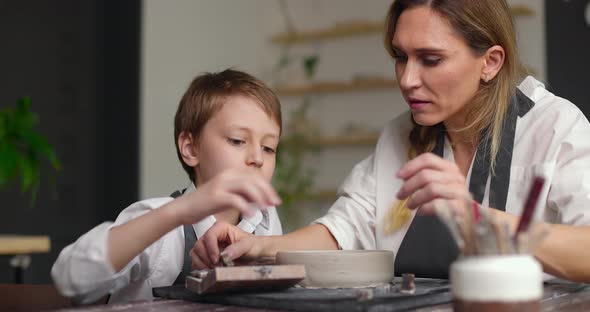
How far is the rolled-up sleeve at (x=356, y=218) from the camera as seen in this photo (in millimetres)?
1914

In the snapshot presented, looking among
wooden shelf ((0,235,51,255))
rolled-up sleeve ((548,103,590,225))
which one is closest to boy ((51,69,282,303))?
rolled-up sleeve ((548,103,590,225))

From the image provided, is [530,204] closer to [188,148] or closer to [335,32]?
[188,148]

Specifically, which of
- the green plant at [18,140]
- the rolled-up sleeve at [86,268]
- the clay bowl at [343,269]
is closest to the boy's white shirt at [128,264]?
the rolled-up sleeve at [86,268]

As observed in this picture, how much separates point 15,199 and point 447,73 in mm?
3039

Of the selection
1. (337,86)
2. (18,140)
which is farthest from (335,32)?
(18,140)

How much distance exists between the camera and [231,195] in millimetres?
1117

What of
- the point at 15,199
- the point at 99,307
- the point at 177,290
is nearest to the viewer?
the point at 99,307

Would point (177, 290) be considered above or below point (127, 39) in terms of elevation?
below

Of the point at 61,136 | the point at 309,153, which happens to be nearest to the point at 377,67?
the point at 309,153

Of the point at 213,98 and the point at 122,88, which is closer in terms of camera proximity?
the point at 213,98

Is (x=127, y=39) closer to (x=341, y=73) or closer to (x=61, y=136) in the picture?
(x=61, y=136)

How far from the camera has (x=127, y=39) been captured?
14.7 feet

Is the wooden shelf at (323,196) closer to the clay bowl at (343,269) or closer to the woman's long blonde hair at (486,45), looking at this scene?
the woman's long blonde hair at (486,45)

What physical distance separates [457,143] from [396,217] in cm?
25
